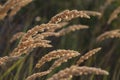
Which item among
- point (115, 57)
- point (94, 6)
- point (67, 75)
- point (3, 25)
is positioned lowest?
point (67, 75)

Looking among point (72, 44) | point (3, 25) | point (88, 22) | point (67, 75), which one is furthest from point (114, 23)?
point (67, 75)

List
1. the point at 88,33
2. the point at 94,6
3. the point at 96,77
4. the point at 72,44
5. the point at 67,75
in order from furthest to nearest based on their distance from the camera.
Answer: the point at 94,6
the point at 88,33
the point at 72,44
the point at 96,77
the point at 67,75

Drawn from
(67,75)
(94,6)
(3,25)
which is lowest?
(67,75)

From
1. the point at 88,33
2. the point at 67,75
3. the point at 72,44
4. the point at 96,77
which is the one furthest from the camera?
the point at 88,33

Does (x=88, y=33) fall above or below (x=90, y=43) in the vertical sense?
above

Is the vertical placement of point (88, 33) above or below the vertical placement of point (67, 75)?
above

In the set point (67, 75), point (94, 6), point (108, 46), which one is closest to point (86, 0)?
point (94, 6)

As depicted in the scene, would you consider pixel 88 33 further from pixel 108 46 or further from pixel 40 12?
pixel 40 12

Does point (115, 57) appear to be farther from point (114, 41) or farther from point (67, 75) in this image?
point (67, 75)

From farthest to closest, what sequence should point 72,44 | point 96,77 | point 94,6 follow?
1. point 94,6
2. point 72,44
3. point 96,77

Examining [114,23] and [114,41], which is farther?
[114,23]
